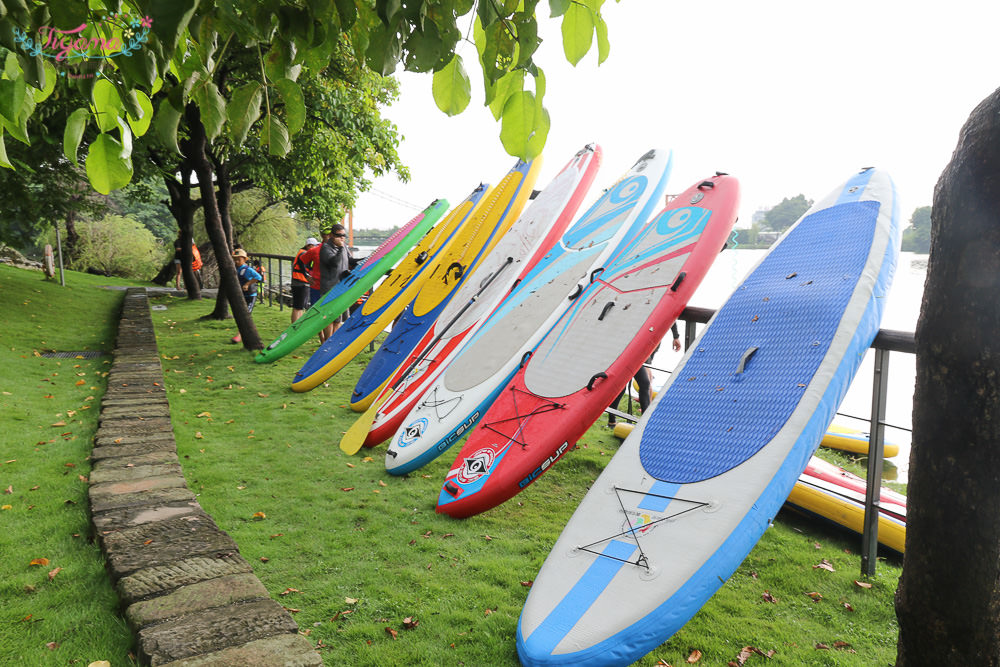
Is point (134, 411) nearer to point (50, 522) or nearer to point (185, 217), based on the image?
point (50, 522)

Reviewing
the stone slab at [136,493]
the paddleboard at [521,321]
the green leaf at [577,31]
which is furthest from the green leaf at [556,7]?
the paddleboard at [521,321]

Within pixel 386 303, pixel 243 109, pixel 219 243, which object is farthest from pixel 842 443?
pixel 219 243

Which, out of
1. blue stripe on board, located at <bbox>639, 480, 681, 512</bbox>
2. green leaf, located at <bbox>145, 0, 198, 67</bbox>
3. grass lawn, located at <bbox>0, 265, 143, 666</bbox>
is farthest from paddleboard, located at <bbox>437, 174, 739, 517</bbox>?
green leaf, located at <bbox>145, 0, 198, 67</bbox>

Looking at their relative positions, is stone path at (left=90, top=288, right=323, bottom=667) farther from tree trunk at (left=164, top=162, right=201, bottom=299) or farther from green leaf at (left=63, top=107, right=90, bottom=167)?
tree trunk at (left=164, top=162, right=201, bottom=299)

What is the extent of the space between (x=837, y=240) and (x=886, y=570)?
1533 mm

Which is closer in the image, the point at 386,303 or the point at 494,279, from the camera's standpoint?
the point at 494,279

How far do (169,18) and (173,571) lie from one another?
1.98 meters

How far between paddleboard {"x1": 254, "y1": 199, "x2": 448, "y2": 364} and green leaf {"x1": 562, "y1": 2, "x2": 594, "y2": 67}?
19.3 ft

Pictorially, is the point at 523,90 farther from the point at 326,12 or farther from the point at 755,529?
the point at 755,529

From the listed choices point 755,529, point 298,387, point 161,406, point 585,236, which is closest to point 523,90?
point 755,529

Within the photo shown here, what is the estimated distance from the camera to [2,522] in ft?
8.05

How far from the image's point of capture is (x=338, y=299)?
645 centimetres

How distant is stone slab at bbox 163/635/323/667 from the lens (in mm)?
1590

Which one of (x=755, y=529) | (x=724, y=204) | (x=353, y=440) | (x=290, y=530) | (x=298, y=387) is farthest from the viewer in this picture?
(x=298, y=387)
